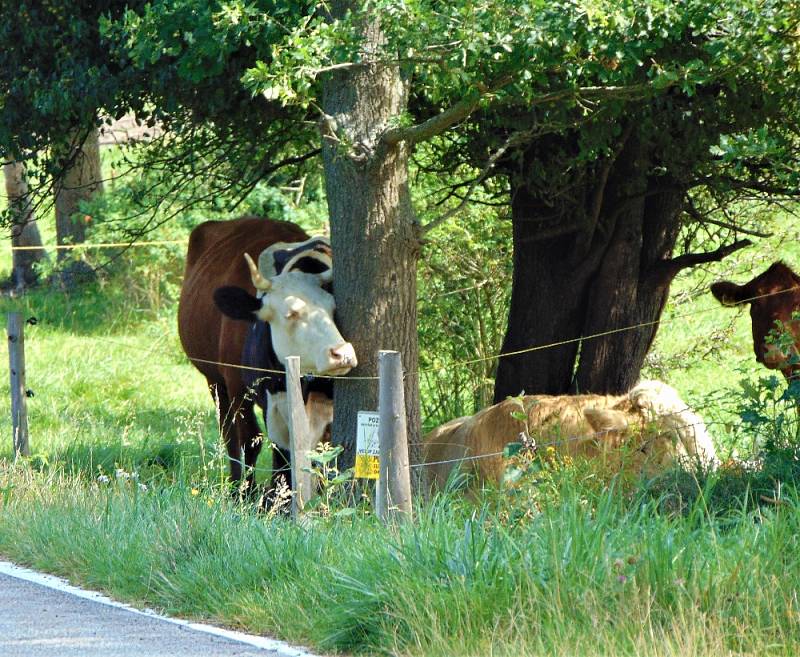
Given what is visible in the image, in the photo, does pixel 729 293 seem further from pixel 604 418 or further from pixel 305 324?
pixel 305 324

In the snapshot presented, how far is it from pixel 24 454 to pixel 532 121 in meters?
4.59

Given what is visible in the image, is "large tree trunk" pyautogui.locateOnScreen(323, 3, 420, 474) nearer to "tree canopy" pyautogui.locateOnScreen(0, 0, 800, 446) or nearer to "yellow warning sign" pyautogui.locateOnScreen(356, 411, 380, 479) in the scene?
"tree canopy" pyautogui.locateOnScreen(0, 0, 800, 446)

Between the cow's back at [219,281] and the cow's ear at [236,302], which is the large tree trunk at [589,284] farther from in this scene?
the cow's ear at [236,302]

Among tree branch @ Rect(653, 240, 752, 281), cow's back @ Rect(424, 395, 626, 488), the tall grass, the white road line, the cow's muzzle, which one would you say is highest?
tree branch @ Rect(653, 240, 752, 281)

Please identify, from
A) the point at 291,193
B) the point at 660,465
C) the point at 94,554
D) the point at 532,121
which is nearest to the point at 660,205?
the point at 532,121

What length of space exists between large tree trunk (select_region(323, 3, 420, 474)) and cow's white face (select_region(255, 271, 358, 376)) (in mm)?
162

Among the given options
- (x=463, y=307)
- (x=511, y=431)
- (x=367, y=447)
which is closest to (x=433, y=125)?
(x=367, y=447)

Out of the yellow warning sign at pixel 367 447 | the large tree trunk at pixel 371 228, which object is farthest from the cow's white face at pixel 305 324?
the yellow warning sign at pixel 367 447

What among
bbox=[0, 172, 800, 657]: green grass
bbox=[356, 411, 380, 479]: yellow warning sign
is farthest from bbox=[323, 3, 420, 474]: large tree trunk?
bbox=[0, 172, 800, 657]: green grass

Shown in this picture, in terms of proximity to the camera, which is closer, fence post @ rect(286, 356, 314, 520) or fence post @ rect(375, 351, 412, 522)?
fence post @ rect(375, 351, 412, 522)

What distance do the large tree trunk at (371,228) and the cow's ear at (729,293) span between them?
Result: 367 centimetres

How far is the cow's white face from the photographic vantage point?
Result: 8359mm

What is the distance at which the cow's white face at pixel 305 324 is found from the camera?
8.36m

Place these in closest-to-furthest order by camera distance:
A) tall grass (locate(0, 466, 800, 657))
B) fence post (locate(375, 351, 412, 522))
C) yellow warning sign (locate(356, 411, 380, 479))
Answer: tall grass (locate(0, 466, 800, 657)) < fence post (locate(375, 351, 412, 522)) < yellow warning sign (locate(356, 411, 380, 479))
